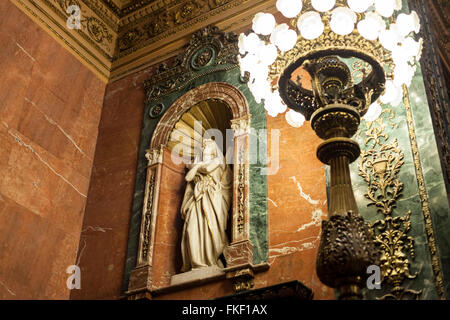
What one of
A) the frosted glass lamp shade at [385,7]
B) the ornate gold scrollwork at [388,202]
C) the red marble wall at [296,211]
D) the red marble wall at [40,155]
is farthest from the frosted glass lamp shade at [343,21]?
the red marble wall at [40,155]

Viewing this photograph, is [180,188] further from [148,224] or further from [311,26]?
[311,26]

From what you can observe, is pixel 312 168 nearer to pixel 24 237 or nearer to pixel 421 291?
pixel 421 291

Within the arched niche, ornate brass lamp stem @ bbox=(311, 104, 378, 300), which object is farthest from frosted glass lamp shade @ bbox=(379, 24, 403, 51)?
the arched niche

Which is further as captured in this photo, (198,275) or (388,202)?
(198,275)

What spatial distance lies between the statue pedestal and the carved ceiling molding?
3.59 m

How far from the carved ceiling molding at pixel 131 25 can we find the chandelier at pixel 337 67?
10.9 ft

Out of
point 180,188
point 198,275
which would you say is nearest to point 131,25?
point 180,188

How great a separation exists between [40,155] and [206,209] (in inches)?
91.1

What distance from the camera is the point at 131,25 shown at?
Result: 990 centimetres

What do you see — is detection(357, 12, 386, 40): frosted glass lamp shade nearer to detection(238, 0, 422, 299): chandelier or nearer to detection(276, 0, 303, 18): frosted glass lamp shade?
detection(238, 0, 422, 299): chandelier

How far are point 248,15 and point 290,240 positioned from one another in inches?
145

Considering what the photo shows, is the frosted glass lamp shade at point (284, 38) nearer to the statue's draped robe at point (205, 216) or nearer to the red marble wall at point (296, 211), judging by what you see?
the red marble wall at point (296, 211)

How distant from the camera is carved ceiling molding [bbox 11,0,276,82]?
8.68 meters

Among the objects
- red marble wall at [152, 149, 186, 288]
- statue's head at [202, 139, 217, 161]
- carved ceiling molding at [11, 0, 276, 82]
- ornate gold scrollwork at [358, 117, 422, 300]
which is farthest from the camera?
carved ceiling molding at [11, 0, 276, 82]
